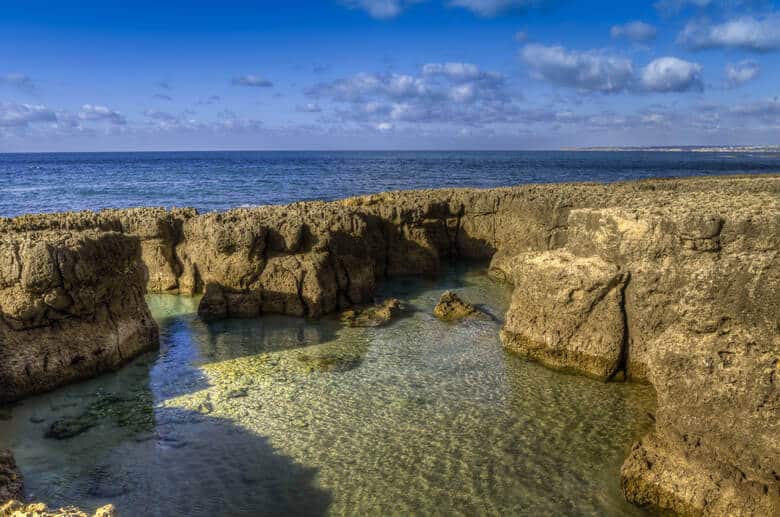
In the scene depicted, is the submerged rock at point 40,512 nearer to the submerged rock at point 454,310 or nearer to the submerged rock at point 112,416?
the submerged rock at point 112,416

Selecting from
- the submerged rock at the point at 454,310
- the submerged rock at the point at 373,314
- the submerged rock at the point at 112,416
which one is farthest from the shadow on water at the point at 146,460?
the submerged rock at the point at 454,310

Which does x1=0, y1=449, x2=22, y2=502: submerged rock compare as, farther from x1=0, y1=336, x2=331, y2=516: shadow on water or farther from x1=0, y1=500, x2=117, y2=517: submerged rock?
x1=0, y1=500, x2=117, y2=517: submerged rock

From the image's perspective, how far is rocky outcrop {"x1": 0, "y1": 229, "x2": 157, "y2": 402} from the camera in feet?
29.7

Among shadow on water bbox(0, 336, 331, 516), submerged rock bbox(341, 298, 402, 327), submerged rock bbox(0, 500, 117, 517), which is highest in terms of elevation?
submerged rock bbox(0, 500, 117, 517)

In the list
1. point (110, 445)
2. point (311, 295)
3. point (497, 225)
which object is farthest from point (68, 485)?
point (497, 225)

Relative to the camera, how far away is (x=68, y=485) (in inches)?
266

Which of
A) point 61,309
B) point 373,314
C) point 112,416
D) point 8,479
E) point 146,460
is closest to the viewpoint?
point 8,479

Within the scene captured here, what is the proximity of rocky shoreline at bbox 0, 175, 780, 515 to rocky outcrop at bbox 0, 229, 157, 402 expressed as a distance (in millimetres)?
24

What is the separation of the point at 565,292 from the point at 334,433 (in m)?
5.07

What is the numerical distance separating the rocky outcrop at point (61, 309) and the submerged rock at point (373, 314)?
501 cm

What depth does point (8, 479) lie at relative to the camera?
5.73 m

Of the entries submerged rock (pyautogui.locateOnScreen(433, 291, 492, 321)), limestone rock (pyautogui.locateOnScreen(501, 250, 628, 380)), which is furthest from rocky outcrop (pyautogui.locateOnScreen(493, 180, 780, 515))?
submerged rock (pyautogui.locateOnScreen(433, 291, 492, 321))

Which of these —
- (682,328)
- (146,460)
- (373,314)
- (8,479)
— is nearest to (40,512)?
(8,479)

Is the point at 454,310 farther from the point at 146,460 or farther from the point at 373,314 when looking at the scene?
the point at 146,460
